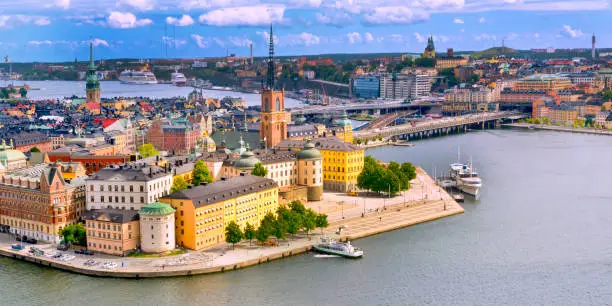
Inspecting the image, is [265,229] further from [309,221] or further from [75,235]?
[75,235]

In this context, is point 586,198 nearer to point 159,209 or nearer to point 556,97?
point 159,209

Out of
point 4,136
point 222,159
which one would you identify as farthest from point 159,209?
point 4,136

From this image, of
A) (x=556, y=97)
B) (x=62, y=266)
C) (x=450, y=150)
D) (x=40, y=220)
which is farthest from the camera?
(x=556, y=97)

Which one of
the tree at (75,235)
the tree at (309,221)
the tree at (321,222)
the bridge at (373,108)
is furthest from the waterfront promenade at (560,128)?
the tree at (75,235)

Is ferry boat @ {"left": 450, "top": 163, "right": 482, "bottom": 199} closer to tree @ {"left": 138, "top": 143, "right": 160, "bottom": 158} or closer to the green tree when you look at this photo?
the green tree

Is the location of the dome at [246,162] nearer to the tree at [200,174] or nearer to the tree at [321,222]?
the tree at [200,174]
